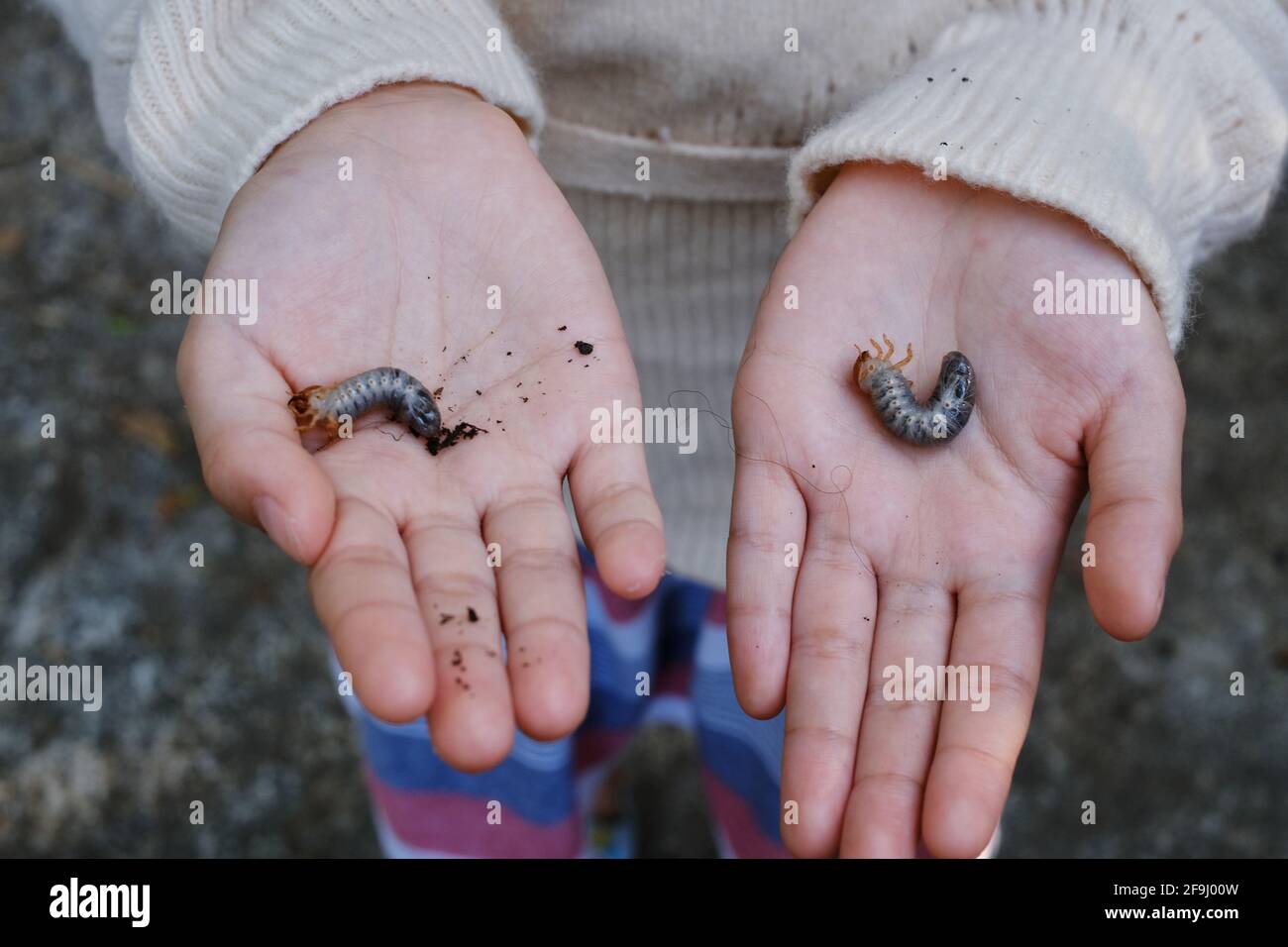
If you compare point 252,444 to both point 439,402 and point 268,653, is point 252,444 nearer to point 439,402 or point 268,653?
point 439,402

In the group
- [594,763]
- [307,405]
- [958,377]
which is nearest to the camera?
[307,405]

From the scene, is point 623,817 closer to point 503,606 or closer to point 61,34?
point 503,606

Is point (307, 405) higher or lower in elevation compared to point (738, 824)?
higher

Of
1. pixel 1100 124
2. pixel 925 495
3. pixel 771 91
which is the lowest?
pixel 925 495

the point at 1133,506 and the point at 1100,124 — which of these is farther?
the point at 1100,124

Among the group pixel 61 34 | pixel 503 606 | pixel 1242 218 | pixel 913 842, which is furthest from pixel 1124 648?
pixel 61 34

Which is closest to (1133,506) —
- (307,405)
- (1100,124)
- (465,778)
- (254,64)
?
(1100,124)
